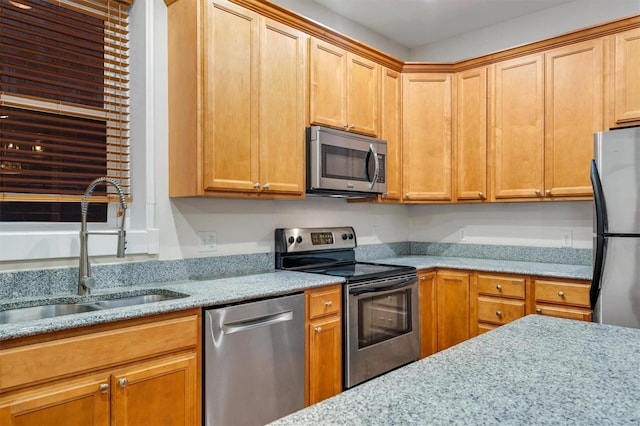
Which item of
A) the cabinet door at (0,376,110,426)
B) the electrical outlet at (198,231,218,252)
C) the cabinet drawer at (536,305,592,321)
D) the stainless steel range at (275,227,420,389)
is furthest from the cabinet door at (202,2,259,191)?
the cabinet drawer at (536,305,592,321)

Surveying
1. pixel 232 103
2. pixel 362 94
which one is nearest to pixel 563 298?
pixel 362 94

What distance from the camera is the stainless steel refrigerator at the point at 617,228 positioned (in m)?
2.49

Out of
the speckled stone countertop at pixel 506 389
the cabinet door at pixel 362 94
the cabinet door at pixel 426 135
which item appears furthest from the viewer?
the cabinet door at pixel 426 135

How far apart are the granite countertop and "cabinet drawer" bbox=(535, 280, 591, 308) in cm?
6

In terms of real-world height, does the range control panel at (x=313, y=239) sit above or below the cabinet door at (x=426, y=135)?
below

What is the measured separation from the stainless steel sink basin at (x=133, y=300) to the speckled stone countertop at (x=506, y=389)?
4.70ft

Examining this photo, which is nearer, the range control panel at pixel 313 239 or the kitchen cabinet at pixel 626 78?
the kitchen cabinet at pixel 626 78

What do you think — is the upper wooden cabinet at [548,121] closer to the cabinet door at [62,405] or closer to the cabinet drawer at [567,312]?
the cabinet drawer at [567,312]

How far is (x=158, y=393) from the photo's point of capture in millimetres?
1863

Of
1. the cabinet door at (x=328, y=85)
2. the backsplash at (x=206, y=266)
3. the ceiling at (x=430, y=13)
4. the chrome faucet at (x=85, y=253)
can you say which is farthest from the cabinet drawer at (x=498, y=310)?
the chrome faucet at (x=85, y=253)

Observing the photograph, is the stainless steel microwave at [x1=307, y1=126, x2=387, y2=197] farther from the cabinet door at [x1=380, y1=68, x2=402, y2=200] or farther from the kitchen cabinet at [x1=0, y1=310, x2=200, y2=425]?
the kitchen cabinet at [x1=0, y1=310, x2=200, y2=425]

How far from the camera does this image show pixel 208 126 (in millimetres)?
2428

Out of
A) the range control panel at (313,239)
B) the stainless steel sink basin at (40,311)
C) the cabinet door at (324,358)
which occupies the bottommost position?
the cabinet door at (324,358)

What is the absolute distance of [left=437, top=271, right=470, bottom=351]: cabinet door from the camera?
333cm
